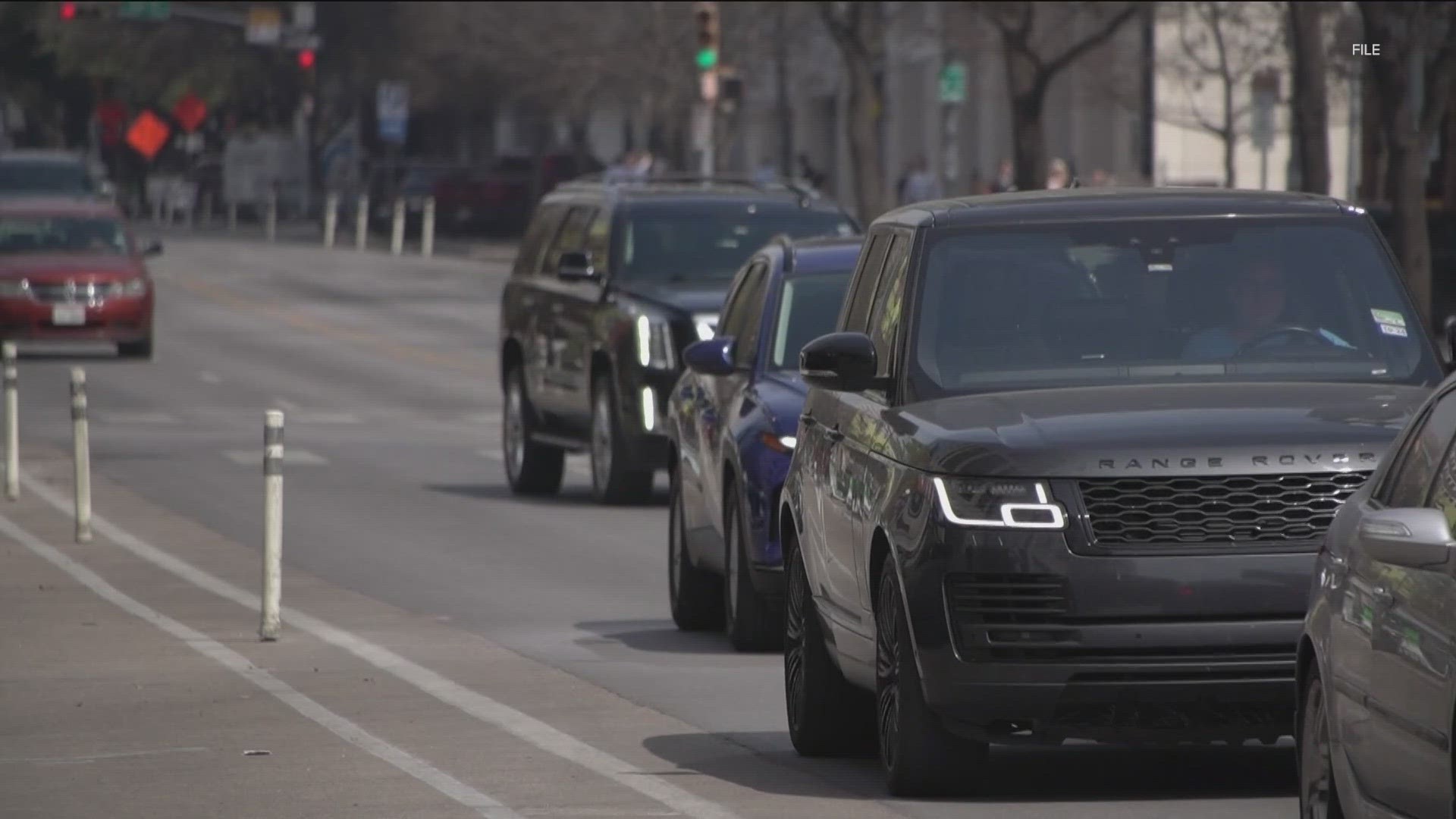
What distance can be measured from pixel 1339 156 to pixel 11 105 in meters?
69.0

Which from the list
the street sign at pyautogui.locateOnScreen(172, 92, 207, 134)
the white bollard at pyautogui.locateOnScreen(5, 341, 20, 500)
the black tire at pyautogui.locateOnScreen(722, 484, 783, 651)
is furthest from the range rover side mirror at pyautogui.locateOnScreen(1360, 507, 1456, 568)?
the street sign at pyautogui.locateOnScreen(172, 92, 207, 134)

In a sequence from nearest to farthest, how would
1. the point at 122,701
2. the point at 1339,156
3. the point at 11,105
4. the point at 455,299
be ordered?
the point at 122,701 < the point at 455,299 < the point at 1339,156 < the point at 11,105

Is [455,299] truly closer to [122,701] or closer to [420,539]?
[420,539]

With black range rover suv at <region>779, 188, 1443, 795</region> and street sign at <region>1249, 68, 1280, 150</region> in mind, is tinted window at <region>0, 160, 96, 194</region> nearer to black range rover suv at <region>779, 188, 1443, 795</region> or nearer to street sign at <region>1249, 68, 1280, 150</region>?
street sign at <region>1249, 68, 1280, 150</region>

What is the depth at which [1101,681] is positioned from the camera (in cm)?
847

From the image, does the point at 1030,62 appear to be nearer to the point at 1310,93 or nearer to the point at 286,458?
the point at 1310,93

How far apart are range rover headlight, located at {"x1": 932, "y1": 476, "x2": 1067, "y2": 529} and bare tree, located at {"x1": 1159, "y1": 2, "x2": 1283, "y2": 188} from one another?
38600mm

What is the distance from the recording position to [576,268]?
20.4 meters

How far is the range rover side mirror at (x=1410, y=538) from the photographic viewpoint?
6359 mm

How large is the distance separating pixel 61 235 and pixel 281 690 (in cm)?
2566

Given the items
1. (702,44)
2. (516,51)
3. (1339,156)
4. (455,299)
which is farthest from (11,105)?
(702,44)

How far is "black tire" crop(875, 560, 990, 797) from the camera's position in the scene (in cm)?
874

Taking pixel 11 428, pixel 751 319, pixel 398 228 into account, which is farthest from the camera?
pixel 398 228

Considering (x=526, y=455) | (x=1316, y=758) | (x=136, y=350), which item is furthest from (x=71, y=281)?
(x=1316, y=758)
